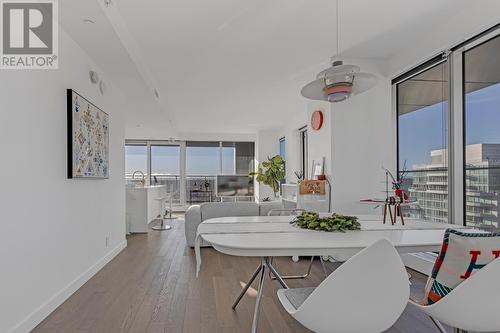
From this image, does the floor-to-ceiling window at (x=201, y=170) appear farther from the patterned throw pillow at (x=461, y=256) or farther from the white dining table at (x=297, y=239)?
the patterned throw pillow at (x=461, y=256)

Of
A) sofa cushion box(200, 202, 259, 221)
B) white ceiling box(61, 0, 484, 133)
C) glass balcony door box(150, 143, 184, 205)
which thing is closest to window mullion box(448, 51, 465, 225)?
white ceiling box(61, 0, 484, 133)

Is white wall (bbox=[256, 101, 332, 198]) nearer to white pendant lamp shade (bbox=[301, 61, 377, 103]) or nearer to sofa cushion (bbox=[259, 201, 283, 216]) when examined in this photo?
sofa cushion (bbox=[259, 201, 283, 216])

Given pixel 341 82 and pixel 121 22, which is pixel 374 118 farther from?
pixel 121 22

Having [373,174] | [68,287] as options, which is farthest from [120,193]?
[373,174]

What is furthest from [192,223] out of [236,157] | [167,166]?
[236,157]

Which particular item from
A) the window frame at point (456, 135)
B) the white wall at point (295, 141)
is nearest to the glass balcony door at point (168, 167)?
the white wall at point (295, 141)

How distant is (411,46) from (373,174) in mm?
1515

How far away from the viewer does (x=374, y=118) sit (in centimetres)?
399

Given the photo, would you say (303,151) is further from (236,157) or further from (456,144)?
(456,144)

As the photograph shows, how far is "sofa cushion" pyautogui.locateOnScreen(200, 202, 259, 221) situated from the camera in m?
4.48

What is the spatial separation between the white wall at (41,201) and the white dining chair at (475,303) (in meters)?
2.41

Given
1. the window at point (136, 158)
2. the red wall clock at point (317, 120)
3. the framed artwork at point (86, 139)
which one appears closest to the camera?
the framed artwork at point (86, 139)

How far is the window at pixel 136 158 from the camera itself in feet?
31.7

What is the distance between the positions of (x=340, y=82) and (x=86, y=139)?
247 cm
